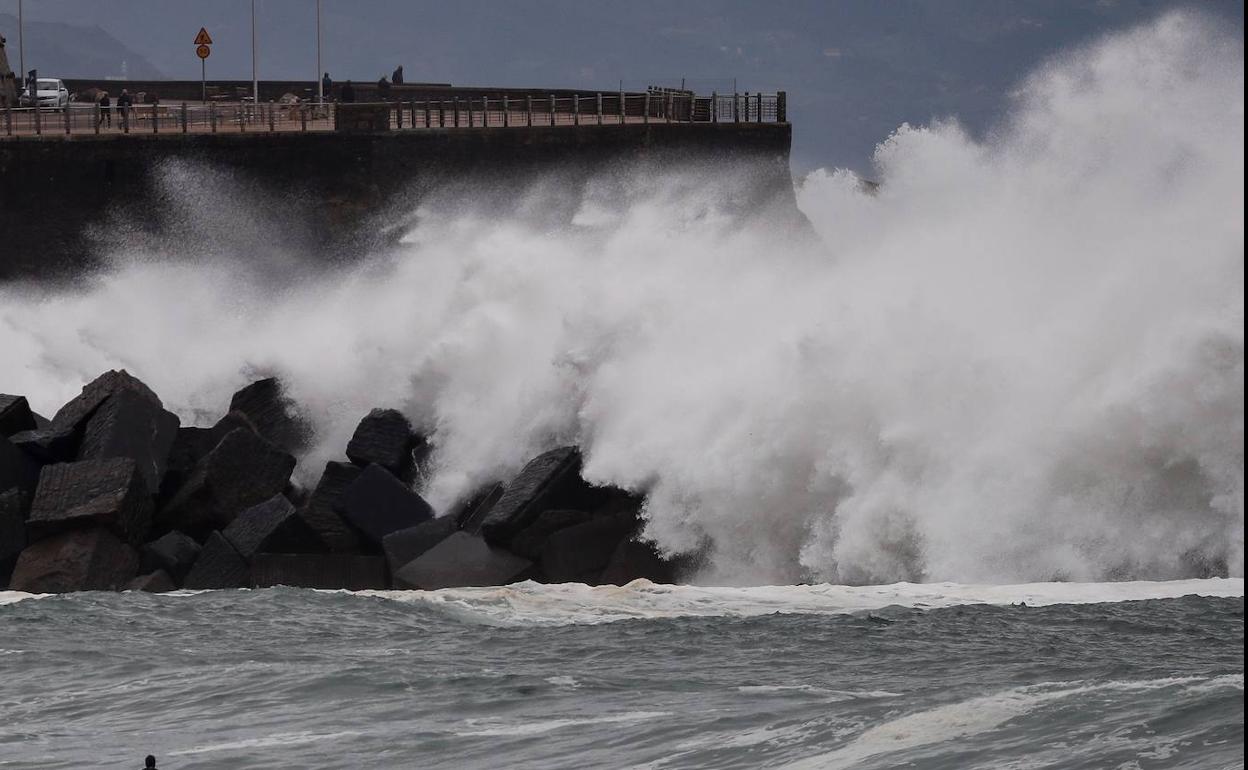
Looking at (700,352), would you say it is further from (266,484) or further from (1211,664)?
(1211,664)

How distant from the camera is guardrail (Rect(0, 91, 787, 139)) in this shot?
24188mm

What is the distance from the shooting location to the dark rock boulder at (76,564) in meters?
13.3

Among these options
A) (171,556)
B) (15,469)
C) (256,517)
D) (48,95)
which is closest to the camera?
(171,556)

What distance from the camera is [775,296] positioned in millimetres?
16484

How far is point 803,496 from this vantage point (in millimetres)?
12547

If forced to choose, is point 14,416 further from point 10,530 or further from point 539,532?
point 539,532

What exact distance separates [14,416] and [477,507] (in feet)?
12.1

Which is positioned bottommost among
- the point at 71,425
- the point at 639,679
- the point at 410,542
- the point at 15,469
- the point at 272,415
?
the point at 639,679

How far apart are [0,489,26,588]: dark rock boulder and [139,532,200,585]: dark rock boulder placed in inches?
36.7

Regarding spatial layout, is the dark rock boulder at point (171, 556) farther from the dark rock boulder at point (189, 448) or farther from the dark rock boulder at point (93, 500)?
the dark rock boulder at point (189, 448)

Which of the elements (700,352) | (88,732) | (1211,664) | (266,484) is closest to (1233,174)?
(700,352)

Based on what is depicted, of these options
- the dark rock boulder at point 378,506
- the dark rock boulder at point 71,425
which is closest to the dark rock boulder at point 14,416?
the dark rock boulder at point 71,425

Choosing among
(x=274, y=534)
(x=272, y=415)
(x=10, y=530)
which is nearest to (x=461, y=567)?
(x=274, y=534)

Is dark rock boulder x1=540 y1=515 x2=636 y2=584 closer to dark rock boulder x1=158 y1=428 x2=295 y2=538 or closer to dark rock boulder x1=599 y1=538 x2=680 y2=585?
dark rock boulder x1=599 y1=538 x2=680 y2=585
